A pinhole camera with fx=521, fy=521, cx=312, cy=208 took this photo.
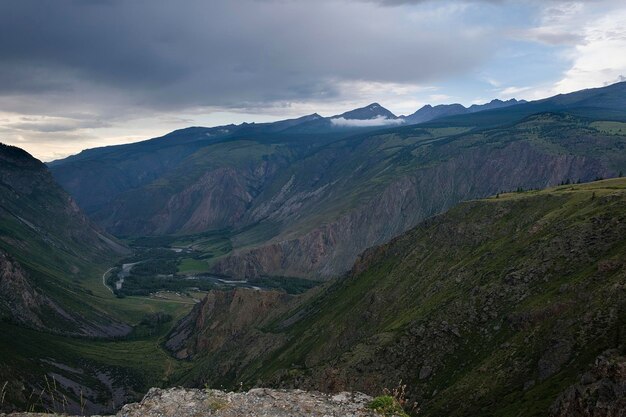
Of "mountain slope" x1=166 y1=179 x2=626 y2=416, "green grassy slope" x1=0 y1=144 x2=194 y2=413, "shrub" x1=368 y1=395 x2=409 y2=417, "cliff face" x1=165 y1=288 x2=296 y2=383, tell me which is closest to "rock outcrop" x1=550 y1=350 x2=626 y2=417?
"mountain slope" x1=166 y1=179 x2=626 y2=416

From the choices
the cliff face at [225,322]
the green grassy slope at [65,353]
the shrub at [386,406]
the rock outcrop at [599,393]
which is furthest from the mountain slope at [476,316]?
the green grassy slope at [65,353]

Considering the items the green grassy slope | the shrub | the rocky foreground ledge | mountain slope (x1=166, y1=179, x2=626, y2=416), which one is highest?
the rocky foreground ledge

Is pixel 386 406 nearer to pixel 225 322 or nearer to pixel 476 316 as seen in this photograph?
pixel 476 316

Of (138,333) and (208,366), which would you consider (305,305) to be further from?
(138,333)

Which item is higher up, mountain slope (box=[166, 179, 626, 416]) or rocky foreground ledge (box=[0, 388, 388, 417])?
rocky foreground ledge (box=[0, 388, 388, 417])

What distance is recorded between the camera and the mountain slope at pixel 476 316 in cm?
4869

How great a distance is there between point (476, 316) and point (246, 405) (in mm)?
51931

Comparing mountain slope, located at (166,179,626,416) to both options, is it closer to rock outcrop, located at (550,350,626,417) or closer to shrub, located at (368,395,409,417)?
rock outcrop, located at (550,350,626,417)

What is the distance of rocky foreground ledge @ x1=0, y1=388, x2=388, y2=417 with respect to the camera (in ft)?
70.8

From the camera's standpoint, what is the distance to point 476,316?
222 ft

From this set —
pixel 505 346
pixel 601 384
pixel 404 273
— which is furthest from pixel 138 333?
pixel 601 384

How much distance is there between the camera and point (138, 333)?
19262 centimetres

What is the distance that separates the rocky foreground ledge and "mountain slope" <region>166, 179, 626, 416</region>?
22446mm

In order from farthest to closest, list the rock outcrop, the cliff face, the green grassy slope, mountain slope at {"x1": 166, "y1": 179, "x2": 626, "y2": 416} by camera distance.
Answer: the cliff face < the green grassy slope < mountain slope at {"x1": 166, "y1": 179, "x2": 626, "y2": 416} < the rock outcrop
